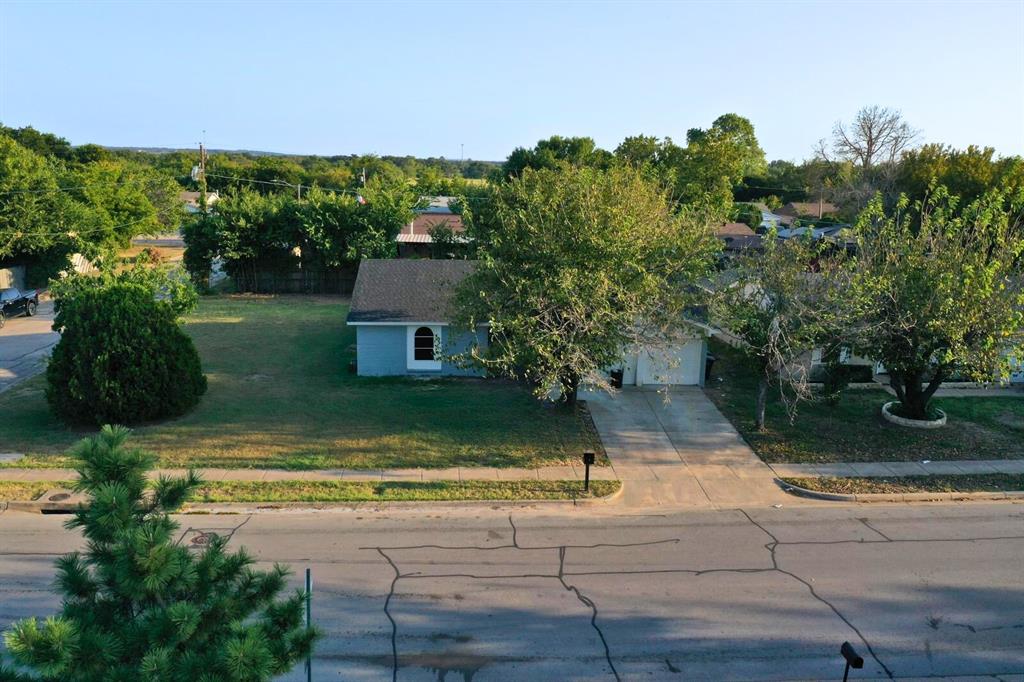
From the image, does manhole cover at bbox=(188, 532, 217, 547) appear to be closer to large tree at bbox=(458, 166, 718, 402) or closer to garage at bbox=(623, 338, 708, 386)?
large tree at bbox=(458, 166, 718, 402)

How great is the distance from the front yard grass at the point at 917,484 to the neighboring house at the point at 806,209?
6206cm

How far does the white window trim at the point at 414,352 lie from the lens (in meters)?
22.6

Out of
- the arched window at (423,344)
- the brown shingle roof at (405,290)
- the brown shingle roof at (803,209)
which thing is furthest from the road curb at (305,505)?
the brown shingle roof at (803,209)

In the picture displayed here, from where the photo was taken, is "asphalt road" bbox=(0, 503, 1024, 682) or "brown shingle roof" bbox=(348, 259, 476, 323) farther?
"brown shingle roof" bbox=(348, 259, 476, 323)

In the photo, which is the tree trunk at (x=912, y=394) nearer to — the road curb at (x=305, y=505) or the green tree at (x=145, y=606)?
the road curb at (x=305, y=505)

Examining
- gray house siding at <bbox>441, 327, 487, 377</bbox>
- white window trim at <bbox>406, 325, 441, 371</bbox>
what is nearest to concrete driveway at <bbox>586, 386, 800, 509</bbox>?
gray house siding at <bbox>441, 327, 487, 377</bbox>

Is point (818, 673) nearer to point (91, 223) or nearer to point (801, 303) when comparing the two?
point (801, 303)

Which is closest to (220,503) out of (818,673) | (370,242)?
(818,673)

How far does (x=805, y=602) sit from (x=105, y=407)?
49.5 feet

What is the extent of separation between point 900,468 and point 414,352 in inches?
523

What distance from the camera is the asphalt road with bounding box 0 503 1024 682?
906 centimetres

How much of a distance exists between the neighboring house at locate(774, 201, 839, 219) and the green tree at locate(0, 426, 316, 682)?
247 feet

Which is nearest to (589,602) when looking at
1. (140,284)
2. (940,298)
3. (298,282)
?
(940,298)

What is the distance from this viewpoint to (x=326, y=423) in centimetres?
1812
